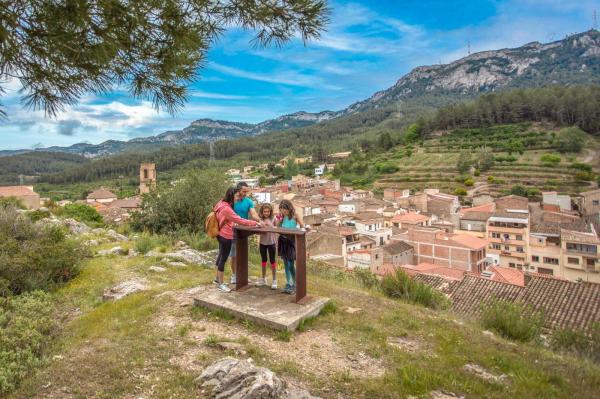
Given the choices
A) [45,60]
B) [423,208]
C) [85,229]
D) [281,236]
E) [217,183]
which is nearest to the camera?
[45,60]

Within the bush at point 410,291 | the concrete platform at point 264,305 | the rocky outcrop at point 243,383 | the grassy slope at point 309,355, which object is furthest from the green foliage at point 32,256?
the bush at point 410,291

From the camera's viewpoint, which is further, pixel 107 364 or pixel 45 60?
pixel 107 364

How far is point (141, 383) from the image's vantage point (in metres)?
3.18

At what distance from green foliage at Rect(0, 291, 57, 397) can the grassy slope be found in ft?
0.54

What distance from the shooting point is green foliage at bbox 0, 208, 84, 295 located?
6.40 metres

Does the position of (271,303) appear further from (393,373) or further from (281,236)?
(393,373)

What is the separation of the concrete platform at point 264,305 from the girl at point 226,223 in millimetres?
353

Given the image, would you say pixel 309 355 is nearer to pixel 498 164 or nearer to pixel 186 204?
pixel 186 204

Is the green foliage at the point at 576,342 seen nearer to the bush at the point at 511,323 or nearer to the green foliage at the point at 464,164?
the bush at the point at 511,323

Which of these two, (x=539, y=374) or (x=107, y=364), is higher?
(x=107, y=364)

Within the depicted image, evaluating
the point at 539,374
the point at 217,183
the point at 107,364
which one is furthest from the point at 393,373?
the point at 217,183

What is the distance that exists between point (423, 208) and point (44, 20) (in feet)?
152

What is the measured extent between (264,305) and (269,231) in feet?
3.32

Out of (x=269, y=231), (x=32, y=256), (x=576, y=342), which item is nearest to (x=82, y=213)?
(x=32, y=256)
